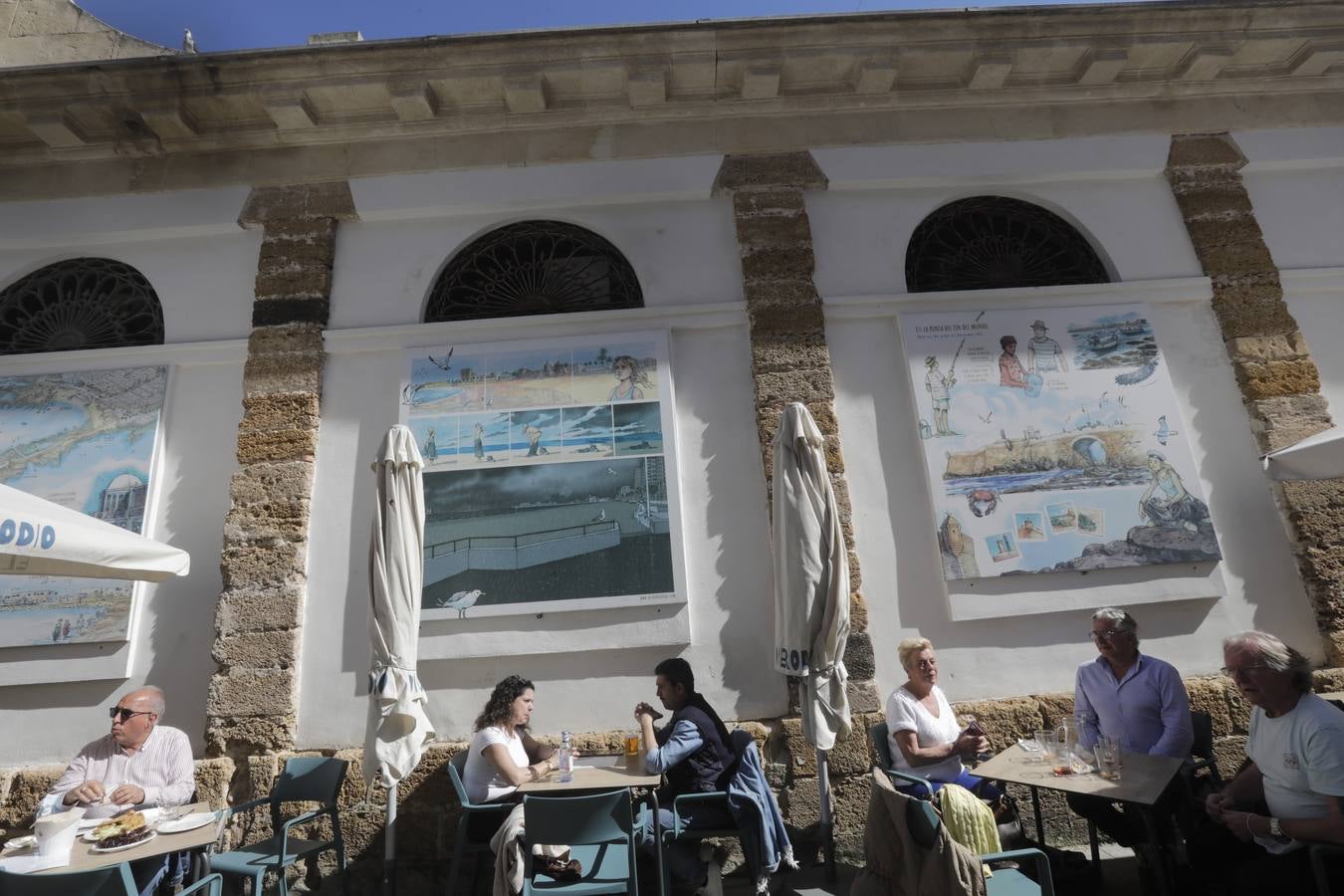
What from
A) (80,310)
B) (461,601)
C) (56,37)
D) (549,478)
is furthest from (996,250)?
(56,37)

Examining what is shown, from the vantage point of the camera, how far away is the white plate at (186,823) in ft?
10.5

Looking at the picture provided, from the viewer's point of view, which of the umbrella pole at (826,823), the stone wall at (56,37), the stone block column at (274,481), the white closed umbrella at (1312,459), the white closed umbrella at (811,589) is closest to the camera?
the white closed umbrella at (811,589)

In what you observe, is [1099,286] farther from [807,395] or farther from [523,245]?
[523,245]

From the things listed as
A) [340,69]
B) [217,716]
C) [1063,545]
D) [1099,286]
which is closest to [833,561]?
[1063,545]

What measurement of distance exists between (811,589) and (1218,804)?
1947mm

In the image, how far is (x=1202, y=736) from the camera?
13.2 ft

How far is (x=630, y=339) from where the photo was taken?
5539 millimetres

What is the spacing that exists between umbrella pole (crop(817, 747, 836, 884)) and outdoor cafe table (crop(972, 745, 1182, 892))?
93 centimetres

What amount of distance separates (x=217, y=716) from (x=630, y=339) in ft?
12.3

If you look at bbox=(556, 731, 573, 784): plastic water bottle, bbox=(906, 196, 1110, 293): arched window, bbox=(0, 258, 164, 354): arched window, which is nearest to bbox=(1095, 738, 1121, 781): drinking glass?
bbox=(556, 731, 573, 784): plastic water bottle

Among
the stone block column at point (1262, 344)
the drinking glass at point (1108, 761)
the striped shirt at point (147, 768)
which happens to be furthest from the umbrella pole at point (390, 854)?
the stone block column at point (1262, 344)

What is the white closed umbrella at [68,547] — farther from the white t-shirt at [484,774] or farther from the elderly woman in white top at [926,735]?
the elderly woman in white top at [926,735]

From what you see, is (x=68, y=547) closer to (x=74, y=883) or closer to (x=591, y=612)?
(x=74, y=883)

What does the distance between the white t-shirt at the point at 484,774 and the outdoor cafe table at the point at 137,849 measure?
109cm
